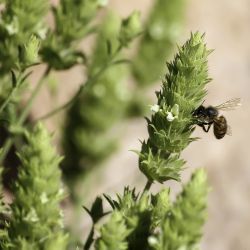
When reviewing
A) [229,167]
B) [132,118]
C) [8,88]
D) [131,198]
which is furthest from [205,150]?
[131,198]

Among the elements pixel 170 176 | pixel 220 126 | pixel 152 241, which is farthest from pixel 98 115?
pixel 152 241

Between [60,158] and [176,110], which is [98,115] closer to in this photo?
[176,110]

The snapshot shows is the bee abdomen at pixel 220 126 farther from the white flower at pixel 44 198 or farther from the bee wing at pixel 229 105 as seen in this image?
the white flower at pixel 44 198

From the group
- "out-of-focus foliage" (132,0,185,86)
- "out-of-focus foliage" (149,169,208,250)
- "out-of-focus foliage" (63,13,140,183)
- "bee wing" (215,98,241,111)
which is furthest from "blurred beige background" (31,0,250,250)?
"out-of-focus foliage" (149,169,208,250)

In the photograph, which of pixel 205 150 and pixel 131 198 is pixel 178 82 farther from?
pixel 205 150

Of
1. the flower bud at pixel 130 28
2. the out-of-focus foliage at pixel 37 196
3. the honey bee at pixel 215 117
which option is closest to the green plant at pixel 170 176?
the out-of-focus foliage at pixel 37 196
